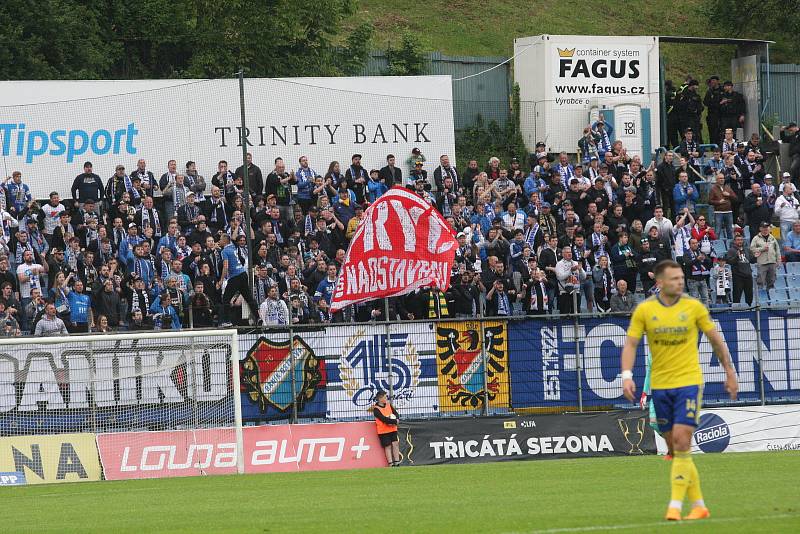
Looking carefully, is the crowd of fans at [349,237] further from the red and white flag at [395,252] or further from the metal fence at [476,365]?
the red and white flag at [395,252]

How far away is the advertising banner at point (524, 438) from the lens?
20188 mm

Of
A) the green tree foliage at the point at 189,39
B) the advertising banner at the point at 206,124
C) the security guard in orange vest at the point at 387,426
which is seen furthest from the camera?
the green tree foliage at the point at 189,39

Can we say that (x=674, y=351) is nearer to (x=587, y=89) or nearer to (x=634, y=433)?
(x=634, y=433)

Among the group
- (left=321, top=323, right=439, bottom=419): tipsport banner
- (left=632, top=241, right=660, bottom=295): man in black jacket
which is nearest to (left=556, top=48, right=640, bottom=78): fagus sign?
(left=632, top=241, right=660, bottom=295): man in black jacket

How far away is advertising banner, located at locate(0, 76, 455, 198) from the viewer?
28.3m

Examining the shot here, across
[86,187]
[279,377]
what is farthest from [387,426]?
[86,187]

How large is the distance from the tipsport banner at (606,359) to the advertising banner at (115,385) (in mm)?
5183

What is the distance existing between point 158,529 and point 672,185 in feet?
70.2

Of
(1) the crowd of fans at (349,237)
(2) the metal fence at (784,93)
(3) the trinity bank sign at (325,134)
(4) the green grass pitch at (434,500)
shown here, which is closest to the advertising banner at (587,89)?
(1) the crowd of fans at (349,237)

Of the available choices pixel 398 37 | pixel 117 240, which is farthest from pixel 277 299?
pixel 398 37

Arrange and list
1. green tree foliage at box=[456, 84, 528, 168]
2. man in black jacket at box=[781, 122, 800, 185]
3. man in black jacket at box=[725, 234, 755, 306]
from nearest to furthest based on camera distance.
Result: man in black jacket at box=[725, 234, 755, 306] → man in black jacket at box=[781, 122, 800, 185] → green tree foliage at box=[456, 84, 528, 168]

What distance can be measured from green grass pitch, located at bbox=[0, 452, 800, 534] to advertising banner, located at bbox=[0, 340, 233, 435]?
1.42 metres

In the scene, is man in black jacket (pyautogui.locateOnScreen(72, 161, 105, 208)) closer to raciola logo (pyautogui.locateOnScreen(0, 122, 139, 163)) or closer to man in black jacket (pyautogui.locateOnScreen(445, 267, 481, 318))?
raciola logo (pyautogui.locateOnScreen(0, 122, 139, 163))

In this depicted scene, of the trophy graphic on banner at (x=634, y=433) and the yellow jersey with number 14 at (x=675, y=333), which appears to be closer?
the yellow jersey with number 14 at (x=675, y=333)
